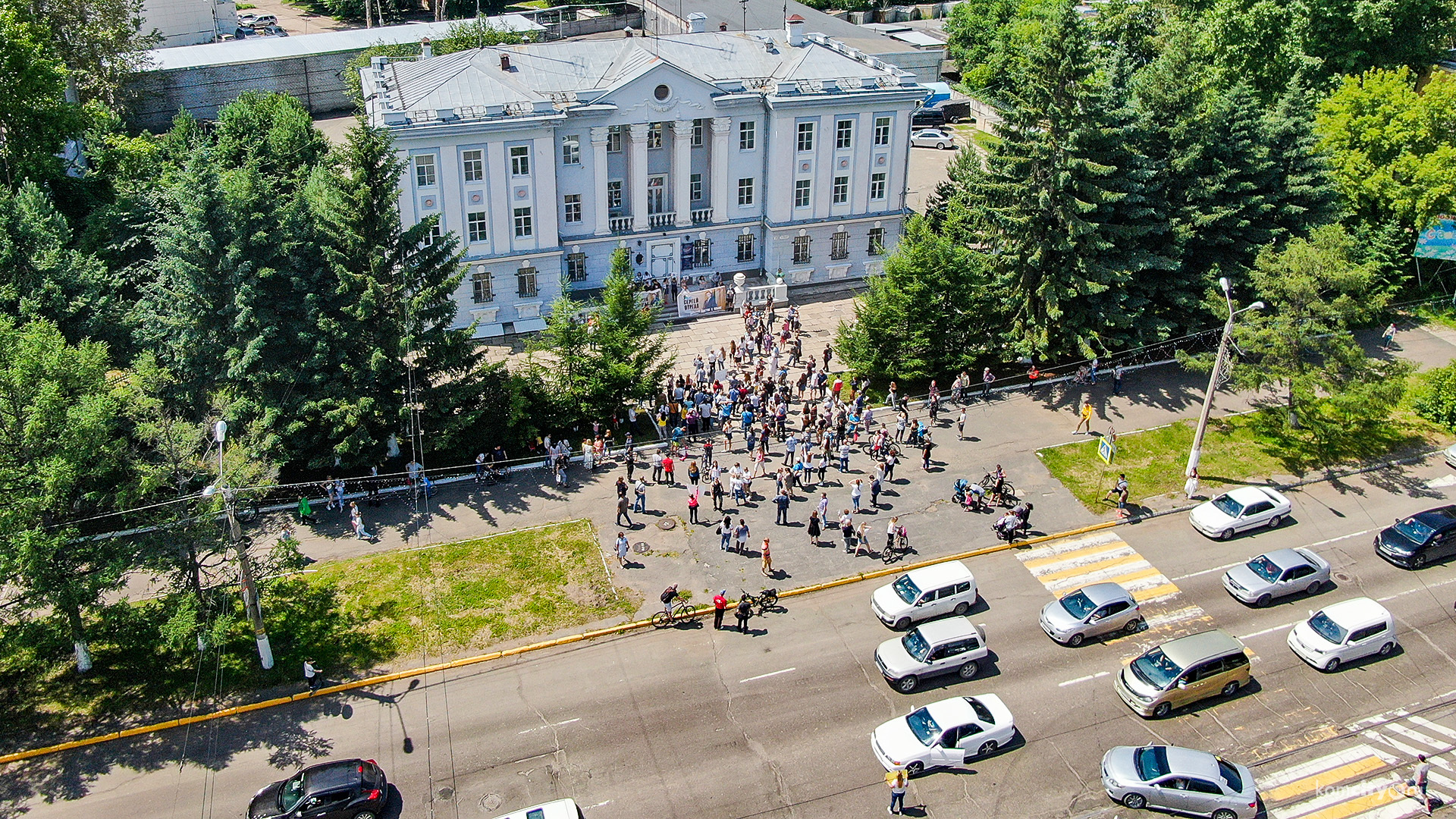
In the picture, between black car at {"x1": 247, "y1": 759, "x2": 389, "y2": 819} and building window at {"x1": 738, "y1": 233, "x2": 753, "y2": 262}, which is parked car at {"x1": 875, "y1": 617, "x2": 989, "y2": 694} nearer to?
black car at {"x1": 247, "y1": 759, "x2": 389, "y2": 819}

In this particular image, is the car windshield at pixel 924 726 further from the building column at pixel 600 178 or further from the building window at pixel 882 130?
the building window at pixel 882 130

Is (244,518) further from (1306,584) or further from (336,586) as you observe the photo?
(1306,584)

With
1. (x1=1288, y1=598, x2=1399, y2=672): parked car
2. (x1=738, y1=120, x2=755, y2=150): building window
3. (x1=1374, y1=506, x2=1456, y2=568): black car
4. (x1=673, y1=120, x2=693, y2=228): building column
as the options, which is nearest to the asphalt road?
(x1=1288, y1=598, x2=1399, y2=672): parked car

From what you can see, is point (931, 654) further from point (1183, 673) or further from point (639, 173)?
point (639, 173)

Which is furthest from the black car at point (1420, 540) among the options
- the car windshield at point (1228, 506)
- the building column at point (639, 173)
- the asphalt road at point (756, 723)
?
the building column at point (639, 173)

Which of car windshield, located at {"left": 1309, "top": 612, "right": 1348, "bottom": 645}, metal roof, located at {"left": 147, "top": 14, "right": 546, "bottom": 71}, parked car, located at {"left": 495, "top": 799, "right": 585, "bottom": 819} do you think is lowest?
parked car, located at {"left": 495, "top": 799, "right": 585, "bottom": 819}

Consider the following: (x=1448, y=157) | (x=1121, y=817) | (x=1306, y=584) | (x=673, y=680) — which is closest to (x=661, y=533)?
(x=673, y=680)

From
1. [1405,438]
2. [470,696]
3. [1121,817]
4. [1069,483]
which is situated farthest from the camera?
[1405,438]
